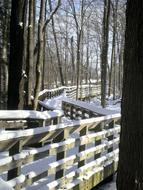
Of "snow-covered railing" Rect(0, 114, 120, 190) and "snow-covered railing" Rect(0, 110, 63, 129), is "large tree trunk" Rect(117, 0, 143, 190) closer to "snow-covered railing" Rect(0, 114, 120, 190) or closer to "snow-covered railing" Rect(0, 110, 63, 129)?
"snow-covered railing" Rect(0, 114, 120, 190)

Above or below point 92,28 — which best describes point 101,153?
below

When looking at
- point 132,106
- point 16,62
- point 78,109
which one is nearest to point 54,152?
point 132,106

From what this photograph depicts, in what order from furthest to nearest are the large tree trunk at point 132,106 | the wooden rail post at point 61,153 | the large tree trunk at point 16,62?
the large tree trunk at point 16,62 → the wooden rail post at point 61,153 → the large tree trunk at point 132,106

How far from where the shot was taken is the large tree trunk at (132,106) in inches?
179

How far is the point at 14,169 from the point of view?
5758 mm

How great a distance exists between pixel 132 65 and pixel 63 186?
10.1 feet

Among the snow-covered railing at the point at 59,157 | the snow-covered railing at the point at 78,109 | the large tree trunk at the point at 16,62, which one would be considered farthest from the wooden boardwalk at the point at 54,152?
the snow-covered railing at the point at 78,109

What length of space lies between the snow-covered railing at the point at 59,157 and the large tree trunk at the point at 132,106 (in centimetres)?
145

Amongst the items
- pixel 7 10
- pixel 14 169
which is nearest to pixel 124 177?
pixel 14 169

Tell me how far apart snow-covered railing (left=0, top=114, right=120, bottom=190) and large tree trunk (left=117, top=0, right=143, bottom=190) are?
4.77 feet

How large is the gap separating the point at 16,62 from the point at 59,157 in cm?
628

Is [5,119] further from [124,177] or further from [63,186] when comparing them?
[124,177]

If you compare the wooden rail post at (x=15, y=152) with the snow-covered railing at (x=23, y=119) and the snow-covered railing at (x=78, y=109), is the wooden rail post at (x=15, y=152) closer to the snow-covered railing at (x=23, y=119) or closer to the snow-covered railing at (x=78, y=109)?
the snow-covered railing at (x=23, y=119)

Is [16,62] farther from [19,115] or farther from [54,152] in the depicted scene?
[54,152]
